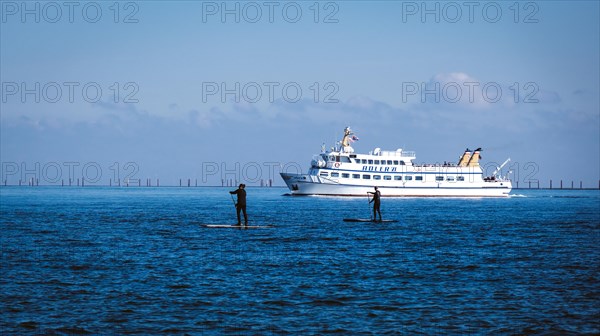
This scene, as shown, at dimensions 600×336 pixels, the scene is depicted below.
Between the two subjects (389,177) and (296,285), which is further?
(389,177)

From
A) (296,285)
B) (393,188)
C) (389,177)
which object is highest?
(389,177)

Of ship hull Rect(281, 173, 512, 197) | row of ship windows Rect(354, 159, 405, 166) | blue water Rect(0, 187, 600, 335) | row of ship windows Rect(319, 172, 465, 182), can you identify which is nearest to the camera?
blue water Rect(0, 187, 600, 335)

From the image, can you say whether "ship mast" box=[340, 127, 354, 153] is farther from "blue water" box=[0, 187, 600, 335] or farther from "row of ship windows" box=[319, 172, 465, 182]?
"blue water" box=[0, 187, 600, 335]

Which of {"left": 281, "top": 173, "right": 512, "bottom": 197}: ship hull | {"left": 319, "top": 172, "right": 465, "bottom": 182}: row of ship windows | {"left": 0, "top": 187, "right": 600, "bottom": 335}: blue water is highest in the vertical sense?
{"left": 319, "top": 172, "right": 465, "bottom": 182}: row of ship windows

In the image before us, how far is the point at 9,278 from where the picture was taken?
71.0 ft

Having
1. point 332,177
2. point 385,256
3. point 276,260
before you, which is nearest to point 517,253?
point 385,256

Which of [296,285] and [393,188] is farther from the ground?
[393,188]

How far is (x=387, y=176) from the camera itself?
357 ft

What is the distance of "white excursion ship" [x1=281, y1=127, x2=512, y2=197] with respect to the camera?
343ft

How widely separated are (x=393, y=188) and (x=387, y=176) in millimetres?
2425

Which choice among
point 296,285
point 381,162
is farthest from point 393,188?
point 296,285

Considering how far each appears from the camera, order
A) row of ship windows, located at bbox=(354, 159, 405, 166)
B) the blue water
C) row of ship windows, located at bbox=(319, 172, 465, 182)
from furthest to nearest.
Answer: row of ship windows, located at bbox=(354, 159, 405, 166) < row of ship windows, located at bbox=(319, 172, 465, 182) < the blue water

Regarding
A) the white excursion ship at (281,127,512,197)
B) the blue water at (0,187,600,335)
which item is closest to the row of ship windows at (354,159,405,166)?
the white excursion ship at (281,127,512,197)

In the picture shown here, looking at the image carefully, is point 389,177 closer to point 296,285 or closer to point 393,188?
point 393,188
